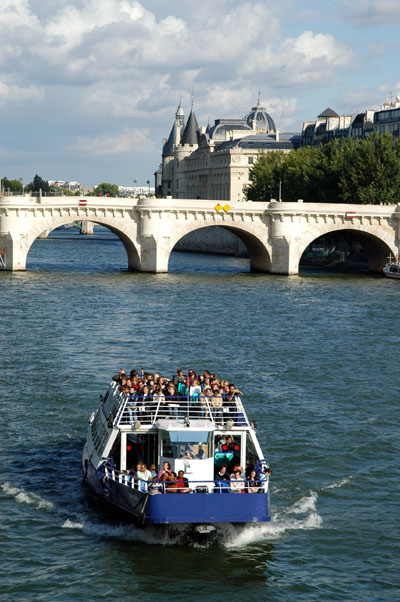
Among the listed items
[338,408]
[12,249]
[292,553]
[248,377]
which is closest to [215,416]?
[292,553]

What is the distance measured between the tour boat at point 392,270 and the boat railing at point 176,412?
232 ft

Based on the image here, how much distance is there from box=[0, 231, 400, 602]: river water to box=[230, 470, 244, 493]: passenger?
105 centimetres

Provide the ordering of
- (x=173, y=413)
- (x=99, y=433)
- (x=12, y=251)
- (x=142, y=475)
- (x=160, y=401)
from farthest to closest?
(x=12, y=251), (x=99, y=433), (x=173, y=413), (x=160, y=401), (x=142, y=475)

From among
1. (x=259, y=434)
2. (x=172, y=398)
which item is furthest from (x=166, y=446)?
(x=259, y=434)

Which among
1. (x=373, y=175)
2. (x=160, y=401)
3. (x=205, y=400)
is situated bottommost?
(x=205, y=400)

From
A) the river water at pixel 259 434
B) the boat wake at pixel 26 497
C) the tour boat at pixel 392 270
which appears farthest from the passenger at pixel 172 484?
the tour boat at pixel 392 270

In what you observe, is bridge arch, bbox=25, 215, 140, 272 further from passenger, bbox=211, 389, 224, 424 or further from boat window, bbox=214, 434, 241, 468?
boat window, bbox=214, 434, 241, 468

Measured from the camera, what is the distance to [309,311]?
7000cm

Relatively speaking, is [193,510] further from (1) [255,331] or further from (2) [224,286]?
(2) [224,286]

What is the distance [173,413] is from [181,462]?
235 centimetres

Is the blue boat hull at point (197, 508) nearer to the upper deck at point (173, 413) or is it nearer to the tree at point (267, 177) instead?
the upper deck at point (173, 413)

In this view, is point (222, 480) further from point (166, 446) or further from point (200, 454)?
point (166, 446)

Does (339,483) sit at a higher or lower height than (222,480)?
lower

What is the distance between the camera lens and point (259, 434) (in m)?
35.7
